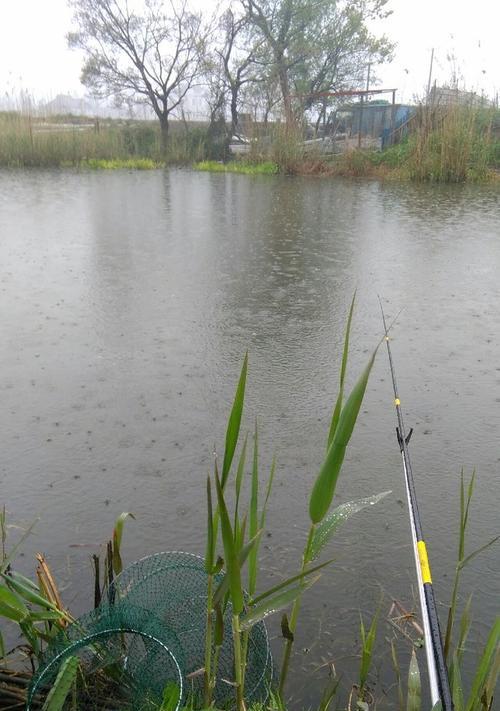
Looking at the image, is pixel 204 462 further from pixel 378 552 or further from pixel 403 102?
pixel 403 102

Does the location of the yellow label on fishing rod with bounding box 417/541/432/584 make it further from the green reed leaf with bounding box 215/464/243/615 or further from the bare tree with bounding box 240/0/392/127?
the bare tree with bounding box 240/0/392/127

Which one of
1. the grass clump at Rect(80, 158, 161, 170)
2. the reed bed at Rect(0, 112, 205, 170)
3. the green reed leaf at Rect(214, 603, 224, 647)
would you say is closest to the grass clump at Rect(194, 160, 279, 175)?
the grass clump at Rect(80, 158, 161, 170)

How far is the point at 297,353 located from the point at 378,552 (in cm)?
154

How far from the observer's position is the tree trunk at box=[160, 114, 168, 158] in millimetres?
15416

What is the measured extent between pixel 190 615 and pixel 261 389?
→ 148 centimetres

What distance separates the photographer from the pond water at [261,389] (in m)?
1.75

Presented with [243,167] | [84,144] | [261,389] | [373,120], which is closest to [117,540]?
[261,389]

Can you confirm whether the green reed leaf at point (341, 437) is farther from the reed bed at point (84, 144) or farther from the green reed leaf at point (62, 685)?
the reed bed at point (84, 144)

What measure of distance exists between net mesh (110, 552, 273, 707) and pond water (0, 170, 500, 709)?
136 millimetres

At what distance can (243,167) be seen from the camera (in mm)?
12656

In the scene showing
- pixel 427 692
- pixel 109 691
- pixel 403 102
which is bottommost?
pixel 427 692

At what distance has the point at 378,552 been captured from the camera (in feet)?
5.83

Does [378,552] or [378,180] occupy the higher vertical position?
[378,180]

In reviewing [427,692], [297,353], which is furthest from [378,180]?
[427,692]
